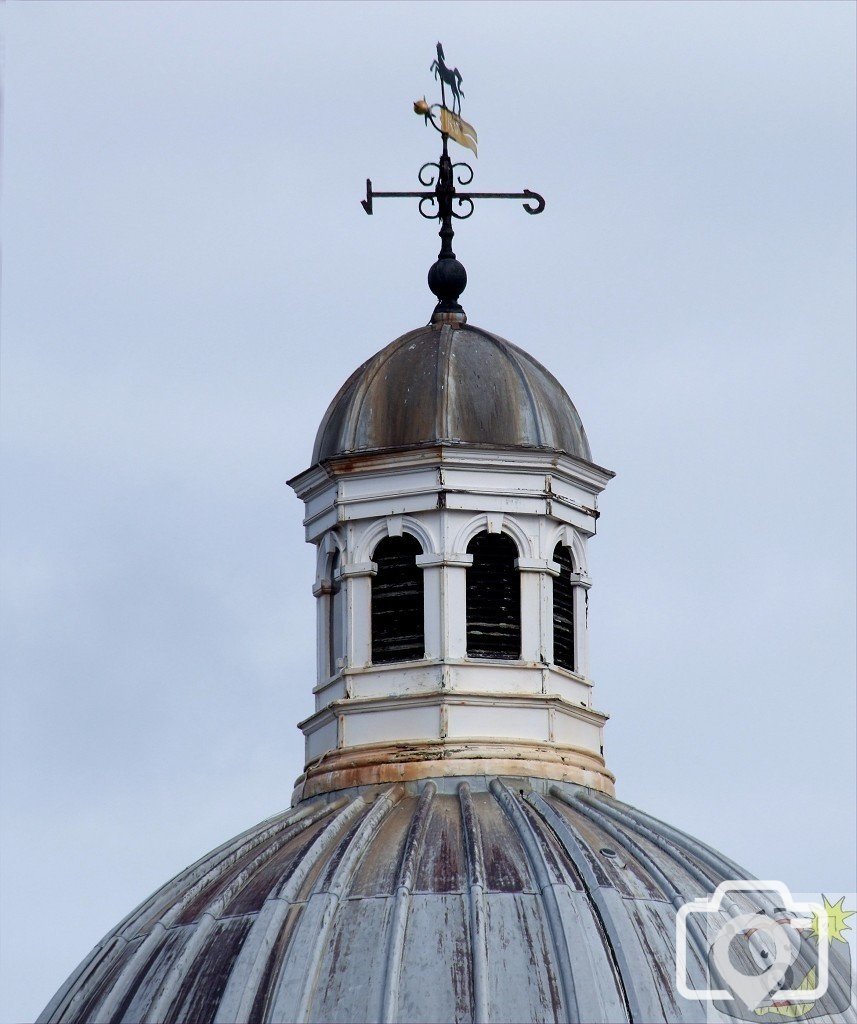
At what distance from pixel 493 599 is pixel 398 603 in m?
1.44

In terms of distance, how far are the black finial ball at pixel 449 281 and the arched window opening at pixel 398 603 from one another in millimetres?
4555

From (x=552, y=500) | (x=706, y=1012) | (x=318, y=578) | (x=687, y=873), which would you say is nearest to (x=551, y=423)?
(x=552, y=500)

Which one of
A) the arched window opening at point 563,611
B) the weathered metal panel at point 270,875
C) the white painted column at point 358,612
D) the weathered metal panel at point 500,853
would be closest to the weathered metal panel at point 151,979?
the weathered metal panel at point 270,875

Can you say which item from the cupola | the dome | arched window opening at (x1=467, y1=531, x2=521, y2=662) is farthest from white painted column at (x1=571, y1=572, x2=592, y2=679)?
the dome

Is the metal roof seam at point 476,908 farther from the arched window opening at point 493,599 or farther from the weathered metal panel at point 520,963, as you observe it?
the arched window opening at point 493,599

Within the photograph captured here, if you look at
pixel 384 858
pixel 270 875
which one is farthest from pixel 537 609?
pixel 270 875

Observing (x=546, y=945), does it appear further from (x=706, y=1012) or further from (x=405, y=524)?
(x=405, y=524)

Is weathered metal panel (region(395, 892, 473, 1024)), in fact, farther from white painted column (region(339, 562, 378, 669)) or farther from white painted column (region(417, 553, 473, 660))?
white painted column (region(339, 562, 378, 669))

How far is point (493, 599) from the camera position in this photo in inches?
1922

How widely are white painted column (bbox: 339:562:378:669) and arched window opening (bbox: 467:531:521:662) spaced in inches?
60.9

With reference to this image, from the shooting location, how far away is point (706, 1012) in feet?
139

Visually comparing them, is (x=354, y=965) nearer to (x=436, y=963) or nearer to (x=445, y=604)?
(x=436, y=963)

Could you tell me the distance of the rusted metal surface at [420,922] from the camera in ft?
137

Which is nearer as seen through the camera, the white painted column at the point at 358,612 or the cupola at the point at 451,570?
the cupola at the point at 451,570
